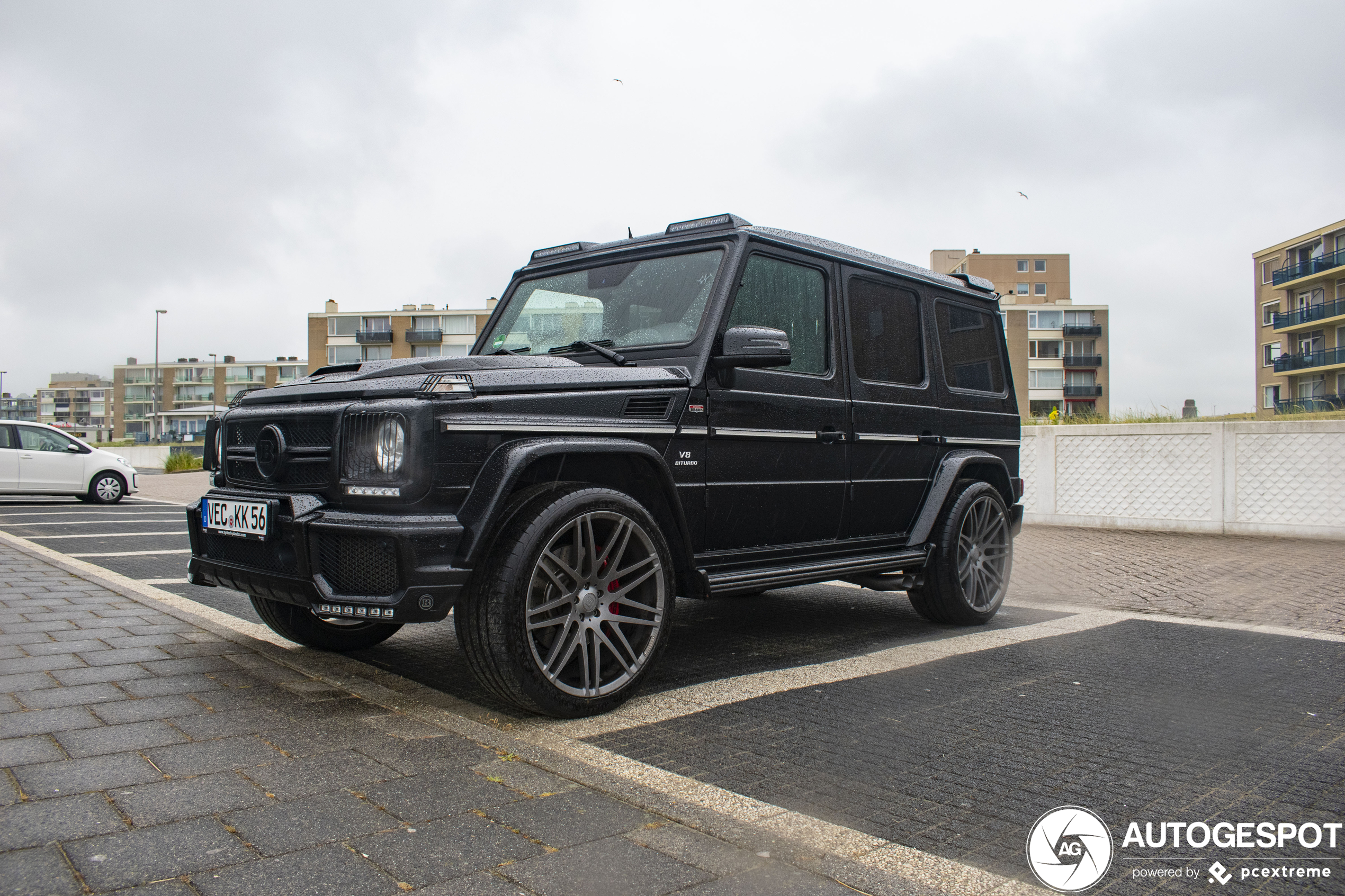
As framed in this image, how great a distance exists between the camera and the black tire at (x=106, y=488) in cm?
1741

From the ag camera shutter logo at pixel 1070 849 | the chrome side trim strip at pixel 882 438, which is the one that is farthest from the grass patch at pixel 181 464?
the ag camera shutter logo at pixel 1070 849

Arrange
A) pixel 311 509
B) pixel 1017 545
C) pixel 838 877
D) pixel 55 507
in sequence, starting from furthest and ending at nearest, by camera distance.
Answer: pixel 55 507 → pixel 1017 545 → pixel 311 509 → pixel 838 877

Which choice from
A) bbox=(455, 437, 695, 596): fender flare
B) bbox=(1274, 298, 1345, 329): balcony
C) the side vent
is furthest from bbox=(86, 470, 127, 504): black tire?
bbox=(1274, 298, 1345, 329): balcony

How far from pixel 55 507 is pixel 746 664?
52.9 feet

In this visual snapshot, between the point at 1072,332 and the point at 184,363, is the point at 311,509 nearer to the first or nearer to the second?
the point at 1072,332

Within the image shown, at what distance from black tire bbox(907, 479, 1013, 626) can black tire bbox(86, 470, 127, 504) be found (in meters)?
16.4

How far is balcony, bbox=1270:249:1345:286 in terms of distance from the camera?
191 ft

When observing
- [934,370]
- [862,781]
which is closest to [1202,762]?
[862,781]

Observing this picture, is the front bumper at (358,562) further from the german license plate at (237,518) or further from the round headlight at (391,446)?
the round headlight at (391,446)

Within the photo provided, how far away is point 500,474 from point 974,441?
3.72m

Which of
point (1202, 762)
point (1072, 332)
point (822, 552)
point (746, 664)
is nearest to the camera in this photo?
point (1202, 762)

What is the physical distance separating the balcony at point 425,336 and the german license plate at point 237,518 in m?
86.0

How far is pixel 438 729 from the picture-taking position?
3.46 m

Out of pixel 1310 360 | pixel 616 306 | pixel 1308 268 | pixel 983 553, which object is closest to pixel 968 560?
pixel 983 553
